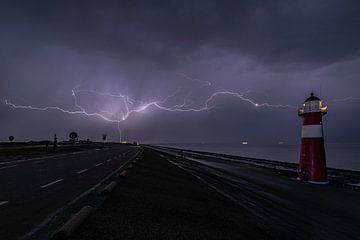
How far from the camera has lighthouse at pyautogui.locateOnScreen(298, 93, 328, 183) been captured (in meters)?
23.3

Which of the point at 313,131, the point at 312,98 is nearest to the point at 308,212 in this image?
the point at 313,131

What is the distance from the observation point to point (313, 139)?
23.3 m

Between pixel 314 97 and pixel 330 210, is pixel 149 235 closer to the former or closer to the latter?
pixel 330 210

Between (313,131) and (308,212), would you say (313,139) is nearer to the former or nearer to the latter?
(313,131)

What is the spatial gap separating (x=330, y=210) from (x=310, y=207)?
2.81ft

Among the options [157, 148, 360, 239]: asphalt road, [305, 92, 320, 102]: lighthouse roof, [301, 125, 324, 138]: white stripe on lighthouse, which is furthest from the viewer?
[305, 92, 320, 102]: lighthouse roof

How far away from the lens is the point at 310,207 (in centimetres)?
1556

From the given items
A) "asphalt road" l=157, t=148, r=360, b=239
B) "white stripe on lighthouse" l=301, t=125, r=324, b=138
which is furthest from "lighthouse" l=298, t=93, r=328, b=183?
"asphalt road" l=157, t=148, r=360, b=239

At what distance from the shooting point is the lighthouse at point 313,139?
917 inches

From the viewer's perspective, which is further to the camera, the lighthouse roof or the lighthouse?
the lighthouse roof

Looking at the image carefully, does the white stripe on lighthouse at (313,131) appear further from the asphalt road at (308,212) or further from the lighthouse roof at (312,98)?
the asphalt road at (308,212)

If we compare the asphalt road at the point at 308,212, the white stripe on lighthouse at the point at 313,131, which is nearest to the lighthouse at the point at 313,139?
the white stripe on lighthouse at the point at 313,131

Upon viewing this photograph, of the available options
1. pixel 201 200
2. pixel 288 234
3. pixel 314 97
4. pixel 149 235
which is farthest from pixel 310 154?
pixel 149 235

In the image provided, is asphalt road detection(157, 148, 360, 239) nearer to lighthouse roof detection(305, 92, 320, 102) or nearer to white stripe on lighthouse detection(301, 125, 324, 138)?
white stripe on lighthouse detection(301, 125, 324, 138)
